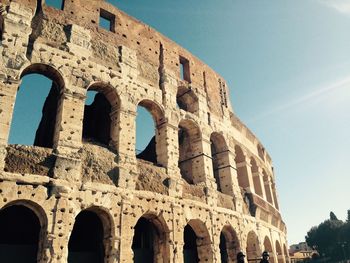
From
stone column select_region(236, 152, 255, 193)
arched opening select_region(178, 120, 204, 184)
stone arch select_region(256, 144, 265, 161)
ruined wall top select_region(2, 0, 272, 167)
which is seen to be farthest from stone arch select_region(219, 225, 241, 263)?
stone arch select_region(256, 144, 265, 161)

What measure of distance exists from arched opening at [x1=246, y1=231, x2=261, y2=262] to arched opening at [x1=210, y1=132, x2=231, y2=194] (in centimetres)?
232

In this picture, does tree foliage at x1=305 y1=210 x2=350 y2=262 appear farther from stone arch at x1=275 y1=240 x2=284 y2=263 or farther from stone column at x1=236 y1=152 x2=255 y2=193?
stone column at x1=236 y1=152 x2=255 y2=193

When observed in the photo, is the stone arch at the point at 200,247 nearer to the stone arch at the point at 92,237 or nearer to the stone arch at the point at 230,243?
the stone arch at the point at 230,243

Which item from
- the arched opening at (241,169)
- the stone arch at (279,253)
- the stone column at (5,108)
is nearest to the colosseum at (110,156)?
the stone column at (5,108)

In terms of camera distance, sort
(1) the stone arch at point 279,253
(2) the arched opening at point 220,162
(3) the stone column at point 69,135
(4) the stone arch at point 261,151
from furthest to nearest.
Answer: (4) the stone arch at point 261,151, (1) the stone arch at point 279,253, (2) the arched opening at point 220,162, (3) the stone column at point 69,135

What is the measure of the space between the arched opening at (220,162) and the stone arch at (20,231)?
705cm

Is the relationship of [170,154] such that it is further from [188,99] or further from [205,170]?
[188,99]

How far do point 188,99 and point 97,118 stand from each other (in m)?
3.62

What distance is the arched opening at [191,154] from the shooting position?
11.1 m

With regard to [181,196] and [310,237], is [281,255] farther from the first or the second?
[310,237]

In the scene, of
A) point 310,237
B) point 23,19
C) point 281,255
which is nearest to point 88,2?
point 23,19

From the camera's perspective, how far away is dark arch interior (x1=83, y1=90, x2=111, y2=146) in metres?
10.8

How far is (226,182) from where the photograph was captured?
12.3 m

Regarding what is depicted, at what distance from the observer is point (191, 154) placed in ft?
37.9
